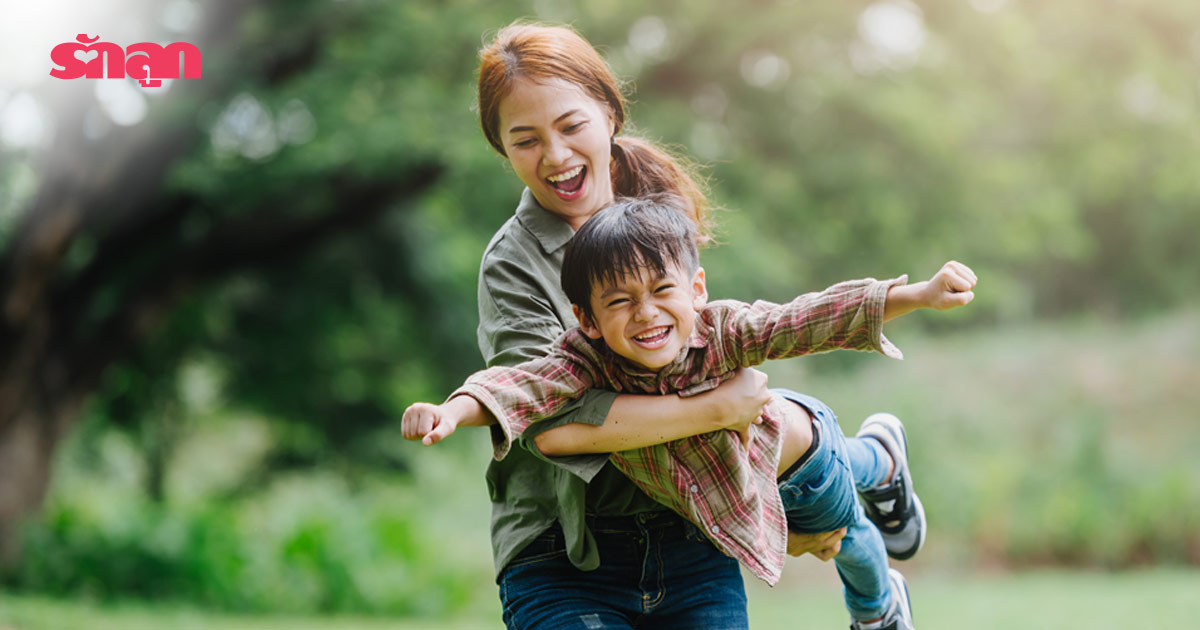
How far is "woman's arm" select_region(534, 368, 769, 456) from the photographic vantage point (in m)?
2.19

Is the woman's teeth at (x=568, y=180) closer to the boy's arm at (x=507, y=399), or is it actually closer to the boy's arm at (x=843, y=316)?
the boy's arm at (x=507, y=399)

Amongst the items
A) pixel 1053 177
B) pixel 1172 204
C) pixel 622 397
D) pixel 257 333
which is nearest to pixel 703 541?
pixel 622 397

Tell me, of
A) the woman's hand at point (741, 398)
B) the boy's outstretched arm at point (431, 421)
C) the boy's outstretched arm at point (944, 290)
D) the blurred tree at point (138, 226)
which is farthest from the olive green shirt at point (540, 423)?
the blurred tree at point (138, 226)

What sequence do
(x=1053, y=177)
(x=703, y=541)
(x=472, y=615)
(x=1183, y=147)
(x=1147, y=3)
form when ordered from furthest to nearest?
(x=1053, y=177)
(x=1183, y=147)
(x=1147, y=3)
(x=472, y=615)
(x=703, y=541)

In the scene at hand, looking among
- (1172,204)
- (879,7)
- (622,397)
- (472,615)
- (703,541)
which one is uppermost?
(1172,204)

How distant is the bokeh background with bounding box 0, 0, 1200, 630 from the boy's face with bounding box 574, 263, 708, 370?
5054mm

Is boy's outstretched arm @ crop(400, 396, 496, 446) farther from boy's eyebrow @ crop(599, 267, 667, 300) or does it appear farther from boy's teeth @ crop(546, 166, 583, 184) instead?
boy's teeth @ crop(546, 166, 583, 184)

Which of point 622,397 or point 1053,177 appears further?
point 1053,177

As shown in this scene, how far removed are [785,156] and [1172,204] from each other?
45.5ft

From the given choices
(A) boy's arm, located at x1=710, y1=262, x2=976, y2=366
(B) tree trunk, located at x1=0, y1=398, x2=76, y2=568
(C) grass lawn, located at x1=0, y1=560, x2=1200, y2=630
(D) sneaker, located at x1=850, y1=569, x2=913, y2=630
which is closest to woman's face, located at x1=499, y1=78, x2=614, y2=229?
(A) boy's arm, located at x1=710, y1=262, x2=976, y2=366

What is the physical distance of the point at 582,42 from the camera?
260 cm

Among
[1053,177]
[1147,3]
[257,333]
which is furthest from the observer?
[1053,177]

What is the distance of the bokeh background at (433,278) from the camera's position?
27.6 ft

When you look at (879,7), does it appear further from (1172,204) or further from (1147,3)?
(1172,204)
